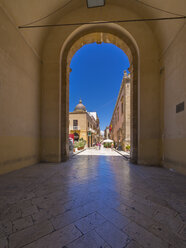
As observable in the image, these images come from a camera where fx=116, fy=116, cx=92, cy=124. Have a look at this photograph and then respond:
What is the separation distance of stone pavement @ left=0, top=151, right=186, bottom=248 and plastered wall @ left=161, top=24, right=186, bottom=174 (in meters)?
1.82

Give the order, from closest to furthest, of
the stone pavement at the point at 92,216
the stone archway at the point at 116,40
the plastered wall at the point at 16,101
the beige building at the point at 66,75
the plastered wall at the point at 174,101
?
the stone pavement at the point at 92,216 → the plastered wall at the point at 16,101 → the plastered wall at the point at 174,101 → the beige building at the point at 66,75 → the stone archway at the point at 116,40

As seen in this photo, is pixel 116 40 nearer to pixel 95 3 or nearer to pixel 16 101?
pixel 95 3

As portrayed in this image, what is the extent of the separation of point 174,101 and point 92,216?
16.9 feet

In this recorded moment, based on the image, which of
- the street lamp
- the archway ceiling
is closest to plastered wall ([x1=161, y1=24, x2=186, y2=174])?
the archway ceiling

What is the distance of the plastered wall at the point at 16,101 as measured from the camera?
4.24 metres

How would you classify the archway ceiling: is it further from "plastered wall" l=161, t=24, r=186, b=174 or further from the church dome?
the church dome

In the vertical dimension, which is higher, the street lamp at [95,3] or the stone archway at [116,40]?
the street lamp at [95,3]

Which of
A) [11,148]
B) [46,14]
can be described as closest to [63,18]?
[46,14]

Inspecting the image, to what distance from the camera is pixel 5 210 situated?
6.72 ft

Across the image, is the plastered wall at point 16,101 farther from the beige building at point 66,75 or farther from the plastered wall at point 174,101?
the plastered wall at point 174,101

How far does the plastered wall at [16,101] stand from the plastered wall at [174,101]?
21.1 feet

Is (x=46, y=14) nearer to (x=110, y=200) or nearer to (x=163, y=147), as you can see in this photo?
(x=110, y=200)

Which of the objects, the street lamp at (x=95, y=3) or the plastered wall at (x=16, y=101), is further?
the street lamp at (x=95, y=3)

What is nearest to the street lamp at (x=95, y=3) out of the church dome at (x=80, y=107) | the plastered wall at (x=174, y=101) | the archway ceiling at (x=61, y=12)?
the archway ceiling at (x=61, y=12)
